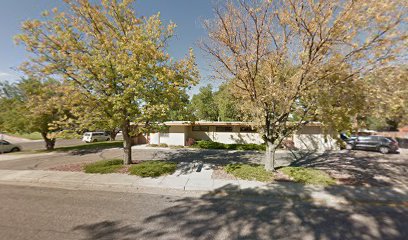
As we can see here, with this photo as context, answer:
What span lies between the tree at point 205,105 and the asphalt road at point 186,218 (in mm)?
29834

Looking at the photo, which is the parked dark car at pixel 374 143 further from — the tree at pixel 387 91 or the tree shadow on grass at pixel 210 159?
the tree at pixel 387 91

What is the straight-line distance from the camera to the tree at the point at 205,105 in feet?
119

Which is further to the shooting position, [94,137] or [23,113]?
[94,137]

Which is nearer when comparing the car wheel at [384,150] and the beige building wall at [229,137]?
the car wheel at [384,150]

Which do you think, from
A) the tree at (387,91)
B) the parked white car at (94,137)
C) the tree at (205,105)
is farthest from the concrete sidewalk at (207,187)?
the tree at (205,105)

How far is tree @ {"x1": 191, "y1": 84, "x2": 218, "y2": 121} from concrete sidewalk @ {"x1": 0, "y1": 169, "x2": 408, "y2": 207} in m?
27.8

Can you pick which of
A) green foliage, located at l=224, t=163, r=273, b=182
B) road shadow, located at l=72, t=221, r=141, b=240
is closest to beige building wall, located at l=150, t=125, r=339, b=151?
green foliage, located at l=224, t=163, r=273, b=182

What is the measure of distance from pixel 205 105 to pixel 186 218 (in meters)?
32.4

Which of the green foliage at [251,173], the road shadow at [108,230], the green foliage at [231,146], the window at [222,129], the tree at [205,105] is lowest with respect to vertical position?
the road shadow at [108,230]

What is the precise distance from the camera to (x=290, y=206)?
206 inches

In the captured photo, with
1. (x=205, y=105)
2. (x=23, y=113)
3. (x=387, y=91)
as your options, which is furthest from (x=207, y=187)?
(x=205, y=105)

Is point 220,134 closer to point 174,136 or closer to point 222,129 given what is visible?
point 222,129

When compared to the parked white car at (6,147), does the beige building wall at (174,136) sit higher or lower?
higher

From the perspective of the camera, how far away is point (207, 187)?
263 inches
